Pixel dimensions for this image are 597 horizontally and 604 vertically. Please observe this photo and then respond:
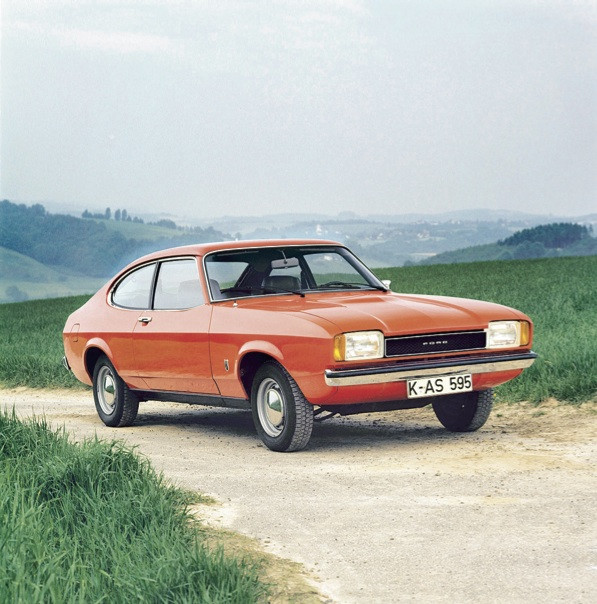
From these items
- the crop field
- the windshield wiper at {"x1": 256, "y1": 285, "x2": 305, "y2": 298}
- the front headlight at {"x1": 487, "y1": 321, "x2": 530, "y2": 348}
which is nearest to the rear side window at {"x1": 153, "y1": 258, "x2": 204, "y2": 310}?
the windshield wiper at {"x1": 256, "y1": 285, "x2": 305, "y2": 298}

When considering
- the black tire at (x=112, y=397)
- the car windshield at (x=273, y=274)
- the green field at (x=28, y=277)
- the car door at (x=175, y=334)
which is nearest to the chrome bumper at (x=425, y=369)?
the car windshield at (x=273, y=274)

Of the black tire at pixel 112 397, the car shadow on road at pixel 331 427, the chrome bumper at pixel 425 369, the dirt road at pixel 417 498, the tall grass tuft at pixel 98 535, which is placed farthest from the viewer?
the black tire at pixel 112 397

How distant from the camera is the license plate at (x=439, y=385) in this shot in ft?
26.9

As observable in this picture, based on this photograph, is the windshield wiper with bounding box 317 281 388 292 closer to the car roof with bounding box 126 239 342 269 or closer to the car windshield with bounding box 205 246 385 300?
the car windshield with bounding box 205 246 385 300

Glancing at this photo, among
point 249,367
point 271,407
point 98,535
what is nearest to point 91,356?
point 249,367

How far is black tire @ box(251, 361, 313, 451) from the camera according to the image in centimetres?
823

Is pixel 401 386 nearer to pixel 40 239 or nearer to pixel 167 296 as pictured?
pixel 167 296

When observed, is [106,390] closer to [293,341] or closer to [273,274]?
[273,274]

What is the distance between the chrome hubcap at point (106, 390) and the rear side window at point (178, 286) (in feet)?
3.92

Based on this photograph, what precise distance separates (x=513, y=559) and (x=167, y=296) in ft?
17.8

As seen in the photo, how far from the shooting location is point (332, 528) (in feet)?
19.6

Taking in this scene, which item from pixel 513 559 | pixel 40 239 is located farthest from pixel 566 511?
pixel 40 239

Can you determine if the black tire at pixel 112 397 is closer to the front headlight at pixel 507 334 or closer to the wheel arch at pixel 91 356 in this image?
the wheel arch at pixel 91 356

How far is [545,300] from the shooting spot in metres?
22.0
